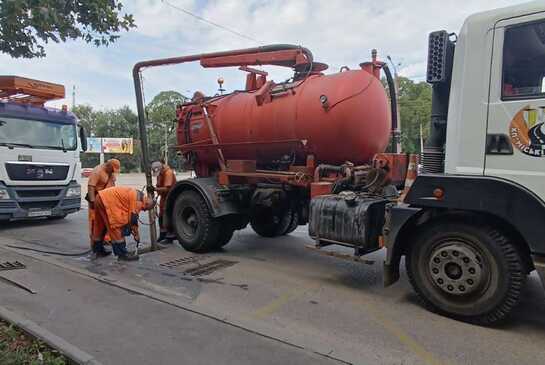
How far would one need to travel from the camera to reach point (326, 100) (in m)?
5.14

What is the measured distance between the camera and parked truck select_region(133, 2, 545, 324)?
3273mm

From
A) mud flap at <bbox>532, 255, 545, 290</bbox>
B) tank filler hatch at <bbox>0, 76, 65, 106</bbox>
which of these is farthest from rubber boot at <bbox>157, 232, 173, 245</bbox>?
mud flap at <bbox>532, 255, 545, 290</bbox>

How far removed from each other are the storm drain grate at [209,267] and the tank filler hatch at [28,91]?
6.15m

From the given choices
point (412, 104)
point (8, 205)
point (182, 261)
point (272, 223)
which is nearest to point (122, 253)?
point (182, 261)

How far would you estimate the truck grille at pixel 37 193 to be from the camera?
8484 mm

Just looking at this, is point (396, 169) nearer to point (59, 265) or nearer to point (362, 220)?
point (362, 220)

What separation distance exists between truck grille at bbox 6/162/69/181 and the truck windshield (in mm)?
439

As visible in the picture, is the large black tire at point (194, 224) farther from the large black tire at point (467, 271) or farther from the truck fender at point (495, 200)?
the truck fender at point (495, 200)

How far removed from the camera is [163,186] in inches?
275

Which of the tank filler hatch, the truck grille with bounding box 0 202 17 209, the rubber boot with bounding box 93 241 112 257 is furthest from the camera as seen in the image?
the tank filler hatch

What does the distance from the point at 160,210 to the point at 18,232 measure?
10.8 ft

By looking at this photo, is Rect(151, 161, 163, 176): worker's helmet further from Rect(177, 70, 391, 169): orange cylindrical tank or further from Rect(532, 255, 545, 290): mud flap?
Rect(532, 255, 545, 290): mud flap

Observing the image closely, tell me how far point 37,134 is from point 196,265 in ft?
18.3

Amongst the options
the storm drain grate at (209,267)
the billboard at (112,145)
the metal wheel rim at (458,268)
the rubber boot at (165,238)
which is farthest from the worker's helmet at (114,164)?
the billboard at (112,145)
